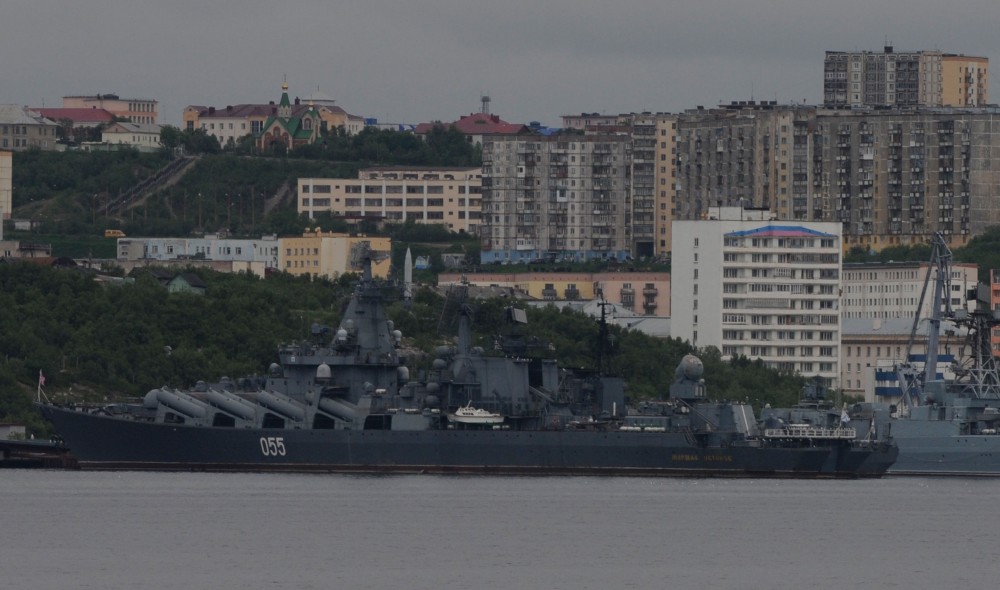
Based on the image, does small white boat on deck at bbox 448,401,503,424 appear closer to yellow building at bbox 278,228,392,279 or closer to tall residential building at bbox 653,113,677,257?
yellow building at bbox 278,228,392,279

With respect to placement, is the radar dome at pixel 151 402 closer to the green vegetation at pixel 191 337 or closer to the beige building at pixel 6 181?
the green vegetation at pixel 191 337

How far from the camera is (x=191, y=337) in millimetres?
120812

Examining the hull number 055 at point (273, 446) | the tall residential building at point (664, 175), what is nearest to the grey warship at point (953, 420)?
the hull number 055 at point (273, 446)

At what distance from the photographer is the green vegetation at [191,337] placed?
367 feet

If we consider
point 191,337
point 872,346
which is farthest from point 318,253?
point 191,337

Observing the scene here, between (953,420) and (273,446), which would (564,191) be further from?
(273,446)

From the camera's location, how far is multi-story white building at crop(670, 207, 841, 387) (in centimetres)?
15125

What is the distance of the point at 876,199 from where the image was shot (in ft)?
598

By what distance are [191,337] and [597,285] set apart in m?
56.3

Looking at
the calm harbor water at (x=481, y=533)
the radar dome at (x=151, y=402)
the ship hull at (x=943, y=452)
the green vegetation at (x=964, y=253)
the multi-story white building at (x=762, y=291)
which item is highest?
the green vegetation at (x=964, y=253)

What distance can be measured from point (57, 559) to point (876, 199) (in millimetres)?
127568

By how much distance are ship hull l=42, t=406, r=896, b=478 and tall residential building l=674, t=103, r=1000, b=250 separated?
88.0 m

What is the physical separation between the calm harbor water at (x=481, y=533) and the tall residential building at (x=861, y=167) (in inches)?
3599

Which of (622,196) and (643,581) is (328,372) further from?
(622,196)
